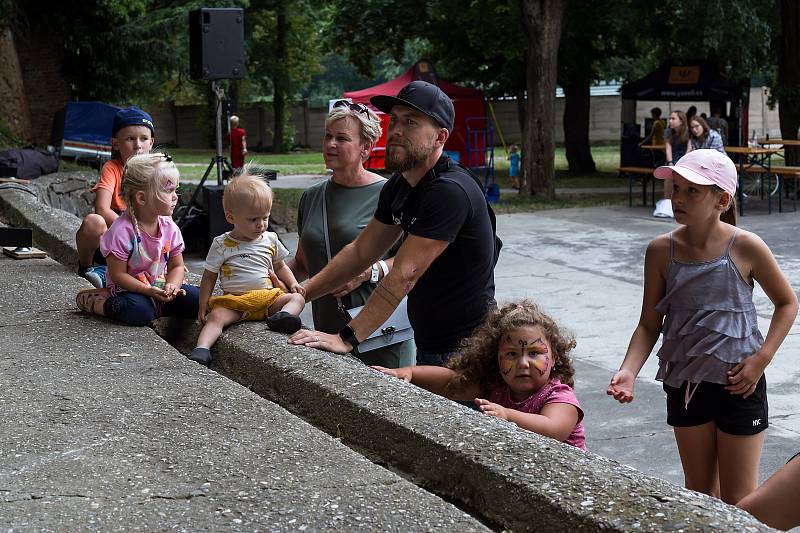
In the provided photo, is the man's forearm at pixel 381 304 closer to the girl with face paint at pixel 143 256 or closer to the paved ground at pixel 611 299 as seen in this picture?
the girl with face paint at pixel 143 256

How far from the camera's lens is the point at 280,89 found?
48281 millimetres

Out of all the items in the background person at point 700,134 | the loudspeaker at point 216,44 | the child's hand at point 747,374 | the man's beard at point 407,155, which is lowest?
the child's hand at point 747,374

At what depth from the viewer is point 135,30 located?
2355cm

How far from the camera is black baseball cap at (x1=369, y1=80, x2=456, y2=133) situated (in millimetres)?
3913

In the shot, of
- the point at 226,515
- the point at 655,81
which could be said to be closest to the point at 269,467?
the point at 226,515

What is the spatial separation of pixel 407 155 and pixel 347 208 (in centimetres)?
96

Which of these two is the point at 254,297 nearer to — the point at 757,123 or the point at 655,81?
the point at 655,81

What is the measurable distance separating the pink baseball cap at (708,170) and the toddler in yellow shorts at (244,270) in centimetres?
184

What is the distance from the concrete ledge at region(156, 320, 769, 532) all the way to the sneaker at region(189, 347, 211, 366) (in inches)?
16.1

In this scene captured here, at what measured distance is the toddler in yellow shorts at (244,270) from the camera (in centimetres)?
490

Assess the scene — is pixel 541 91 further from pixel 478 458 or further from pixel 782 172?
pixel 478 458

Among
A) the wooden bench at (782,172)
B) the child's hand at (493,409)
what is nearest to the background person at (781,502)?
the child's hand at (493,409)

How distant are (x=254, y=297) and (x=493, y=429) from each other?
202cm

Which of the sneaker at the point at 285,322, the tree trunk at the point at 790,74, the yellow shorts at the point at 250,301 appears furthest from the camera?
the tree trunk at the point at 790,74
